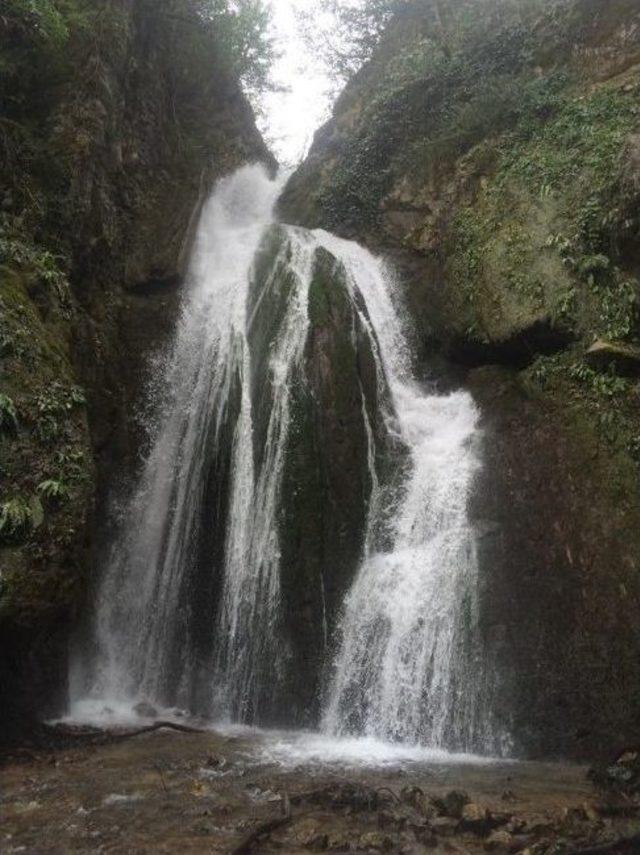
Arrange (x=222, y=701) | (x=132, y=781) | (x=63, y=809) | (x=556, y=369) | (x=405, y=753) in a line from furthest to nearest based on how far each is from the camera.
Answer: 1. (x=556, y=369)
2. (x=222, y=701)
3. (x=405, y=753)
4. (x=132, y=781)
5. (x=63, y=809)

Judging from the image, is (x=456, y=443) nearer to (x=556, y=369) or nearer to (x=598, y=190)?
(x=556, y=369)

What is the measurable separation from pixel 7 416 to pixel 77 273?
494cm

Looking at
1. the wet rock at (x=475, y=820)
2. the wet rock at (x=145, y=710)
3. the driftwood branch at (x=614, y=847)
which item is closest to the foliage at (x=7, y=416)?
the wet rock at (x=145, y=710)

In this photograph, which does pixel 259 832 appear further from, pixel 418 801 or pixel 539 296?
pixel 539 296

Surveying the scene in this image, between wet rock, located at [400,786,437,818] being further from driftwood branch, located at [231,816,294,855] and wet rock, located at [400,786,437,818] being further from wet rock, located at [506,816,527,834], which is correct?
driftwood branch, located at [231,816,294,855]

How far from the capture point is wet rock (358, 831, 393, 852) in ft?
13.6

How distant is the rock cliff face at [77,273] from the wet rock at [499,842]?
508cm

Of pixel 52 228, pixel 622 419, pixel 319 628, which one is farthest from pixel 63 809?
pixel 52 228

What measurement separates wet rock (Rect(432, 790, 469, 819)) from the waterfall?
8.01 ft

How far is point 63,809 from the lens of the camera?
482 cm

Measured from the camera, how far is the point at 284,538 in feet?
30.0

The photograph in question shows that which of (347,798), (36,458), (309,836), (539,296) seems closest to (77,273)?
(36,458)

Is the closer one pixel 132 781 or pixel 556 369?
pixel 132 781

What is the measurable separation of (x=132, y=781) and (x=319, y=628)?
349 cm
